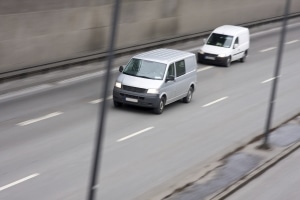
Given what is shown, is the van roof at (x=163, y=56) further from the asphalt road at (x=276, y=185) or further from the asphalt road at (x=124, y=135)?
the asphalt road at (x=276, y=185)

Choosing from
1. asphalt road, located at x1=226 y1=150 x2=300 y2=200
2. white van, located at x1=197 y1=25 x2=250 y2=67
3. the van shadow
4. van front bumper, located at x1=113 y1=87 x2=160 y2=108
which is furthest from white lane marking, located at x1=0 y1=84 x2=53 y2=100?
asphalt road, located at x1=226 y1=150 x2=300 y2=200

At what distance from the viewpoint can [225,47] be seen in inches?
1183

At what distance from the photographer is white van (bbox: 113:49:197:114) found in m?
20.3

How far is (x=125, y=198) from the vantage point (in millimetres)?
13031

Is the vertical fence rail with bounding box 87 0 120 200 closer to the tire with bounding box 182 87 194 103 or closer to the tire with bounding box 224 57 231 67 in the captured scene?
the tire with bounding box 182 87 194 103

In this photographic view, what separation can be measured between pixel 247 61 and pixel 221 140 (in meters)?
13.7

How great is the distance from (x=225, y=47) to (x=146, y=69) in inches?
385

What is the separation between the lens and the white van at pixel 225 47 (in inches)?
1155

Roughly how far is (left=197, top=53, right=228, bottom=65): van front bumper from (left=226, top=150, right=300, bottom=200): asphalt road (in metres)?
13.5

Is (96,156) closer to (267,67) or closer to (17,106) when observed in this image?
(17,106)

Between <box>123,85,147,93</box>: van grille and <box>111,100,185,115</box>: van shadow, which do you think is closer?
<box>123,85,147,93</box>: van grille

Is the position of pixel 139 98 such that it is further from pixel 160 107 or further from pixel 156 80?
pixel 156 80

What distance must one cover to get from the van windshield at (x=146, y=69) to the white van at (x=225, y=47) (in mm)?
8505

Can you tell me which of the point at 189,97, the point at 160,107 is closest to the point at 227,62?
the point at 189,97
